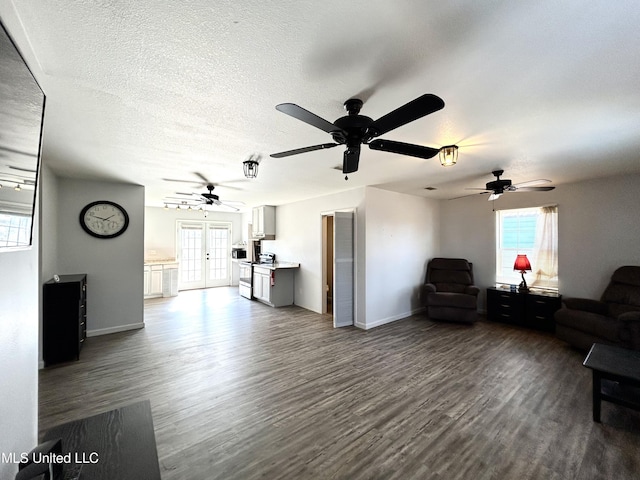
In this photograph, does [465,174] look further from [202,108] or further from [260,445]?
[260,445]

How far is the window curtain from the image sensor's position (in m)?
4.62

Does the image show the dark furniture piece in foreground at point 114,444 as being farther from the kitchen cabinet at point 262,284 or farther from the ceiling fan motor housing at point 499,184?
the kitchen cabinet at point 262,284

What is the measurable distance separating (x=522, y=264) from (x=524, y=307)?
76 cm

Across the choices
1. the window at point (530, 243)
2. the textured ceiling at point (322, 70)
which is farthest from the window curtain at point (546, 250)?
the textured ceiling at point (322, 70)

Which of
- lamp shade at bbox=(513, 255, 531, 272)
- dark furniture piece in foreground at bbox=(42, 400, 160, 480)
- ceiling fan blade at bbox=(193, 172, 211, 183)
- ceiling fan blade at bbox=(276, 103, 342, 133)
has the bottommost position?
dark furniture piece in foreground at bbox=(42, 400, 160, 480)

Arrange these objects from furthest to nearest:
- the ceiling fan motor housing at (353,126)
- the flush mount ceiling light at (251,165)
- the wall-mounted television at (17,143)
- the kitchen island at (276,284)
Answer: the kitchen island at (276,284)
the flush mount ceiling light at (251,165)
the ceiling fan motor housing at (353,126)
the wall-mounted television at (17,143)

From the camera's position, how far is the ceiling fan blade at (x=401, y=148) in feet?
6.29

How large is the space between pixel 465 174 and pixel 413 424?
3261 mm

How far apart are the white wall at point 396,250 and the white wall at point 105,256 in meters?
4.08

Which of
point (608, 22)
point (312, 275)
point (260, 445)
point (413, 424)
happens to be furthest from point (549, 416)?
point (312, 275)

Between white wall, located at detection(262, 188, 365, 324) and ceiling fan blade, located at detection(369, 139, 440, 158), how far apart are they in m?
A: 2.55

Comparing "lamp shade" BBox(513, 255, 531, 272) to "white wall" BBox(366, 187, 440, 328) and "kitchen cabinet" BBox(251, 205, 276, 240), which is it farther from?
"kitchen cabinet" BBox(251, 205, 276, 240)

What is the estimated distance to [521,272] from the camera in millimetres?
4836

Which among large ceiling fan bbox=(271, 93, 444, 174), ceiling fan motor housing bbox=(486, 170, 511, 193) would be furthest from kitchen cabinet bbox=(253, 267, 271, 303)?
ceiling fan motor housing bbox=(486, 170, 511, 193)
